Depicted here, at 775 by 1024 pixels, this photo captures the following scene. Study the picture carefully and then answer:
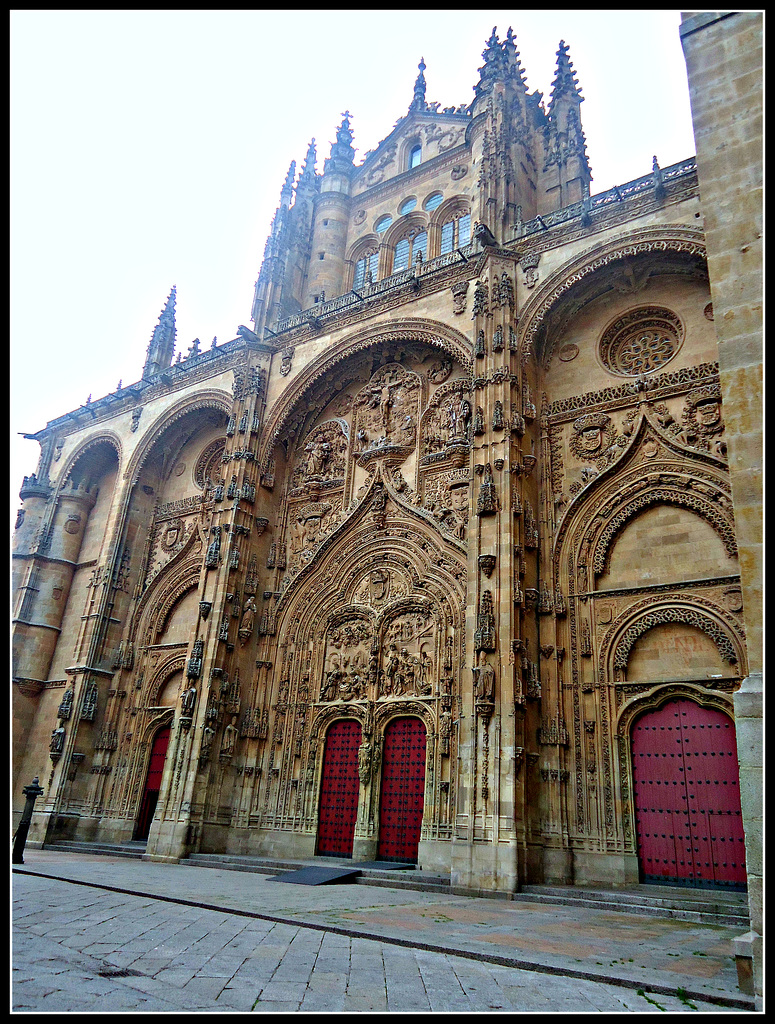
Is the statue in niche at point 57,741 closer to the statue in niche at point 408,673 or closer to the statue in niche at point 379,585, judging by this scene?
the statue in niche at point 379,585

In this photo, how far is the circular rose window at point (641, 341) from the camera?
55.6ft

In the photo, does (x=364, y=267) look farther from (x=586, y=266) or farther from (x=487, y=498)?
(x=487, y=498)

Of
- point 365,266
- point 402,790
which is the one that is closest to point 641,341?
point 402,790

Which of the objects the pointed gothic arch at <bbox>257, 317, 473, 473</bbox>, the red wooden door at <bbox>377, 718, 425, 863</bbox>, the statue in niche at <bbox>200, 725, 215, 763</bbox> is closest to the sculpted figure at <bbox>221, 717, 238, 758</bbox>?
the statue in niche at <bbox>200, 725, 215, 763</bbox>

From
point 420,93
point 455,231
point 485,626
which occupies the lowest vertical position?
point 485,626

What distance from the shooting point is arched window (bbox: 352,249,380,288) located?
27.0 meters

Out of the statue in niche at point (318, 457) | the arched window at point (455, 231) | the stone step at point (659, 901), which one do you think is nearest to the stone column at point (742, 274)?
the stone step at point (659, 901)

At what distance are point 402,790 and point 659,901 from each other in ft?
21.7

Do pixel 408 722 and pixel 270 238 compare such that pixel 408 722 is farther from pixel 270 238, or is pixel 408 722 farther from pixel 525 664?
pixel 270 238

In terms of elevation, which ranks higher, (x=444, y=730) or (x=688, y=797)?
(x=444, y=730)

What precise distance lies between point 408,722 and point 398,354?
35.3ft

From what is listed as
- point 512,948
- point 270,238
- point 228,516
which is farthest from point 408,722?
point 270,238

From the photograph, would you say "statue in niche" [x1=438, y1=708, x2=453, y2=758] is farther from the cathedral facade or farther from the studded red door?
the studded red door

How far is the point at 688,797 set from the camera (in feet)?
44.0
